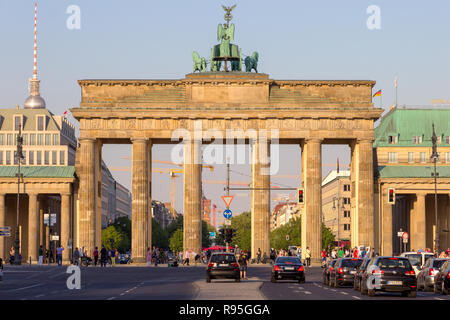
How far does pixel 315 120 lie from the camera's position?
338 ft

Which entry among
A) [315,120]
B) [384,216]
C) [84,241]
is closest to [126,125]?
[84,241]

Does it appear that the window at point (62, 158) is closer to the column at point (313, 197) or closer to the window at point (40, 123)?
the window at point (40, 123)

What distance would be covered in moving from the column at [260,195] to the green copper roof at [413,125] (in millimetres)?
58023

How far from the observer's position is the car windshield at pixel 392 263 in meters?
43.3

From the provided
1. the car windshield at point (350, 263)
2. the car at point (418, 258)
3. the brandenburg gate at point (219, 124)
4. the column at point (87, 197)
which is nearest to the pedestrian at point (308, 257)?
the brandenburg gate at point (219, 124)

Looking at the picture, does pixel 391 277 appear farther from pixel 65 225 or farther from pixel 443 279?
pixel 65 225

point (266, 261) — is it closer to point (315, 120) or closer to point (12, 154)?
point (315, 120)

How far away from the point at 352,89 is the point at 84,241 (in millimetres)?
31204

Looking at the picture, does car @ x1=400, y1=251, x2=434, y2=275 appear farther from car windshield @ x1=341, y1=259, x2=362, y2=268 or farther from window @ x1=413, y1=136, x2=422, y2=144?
window @ x1=413, y1=136, x2=422, y2=144

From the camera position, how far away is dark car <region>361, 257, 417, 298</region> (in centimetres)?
4272

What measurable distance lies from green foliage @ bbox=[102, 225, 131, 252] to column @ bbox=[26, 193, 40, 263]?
2375 inches

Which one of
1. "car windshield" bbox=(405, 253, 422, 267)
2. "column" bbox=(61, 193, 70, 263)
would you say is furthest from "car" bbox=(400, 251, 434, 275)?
"column" bbox=(61, 193, 70, 263)

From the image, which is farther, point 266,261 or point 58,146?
point 58,146

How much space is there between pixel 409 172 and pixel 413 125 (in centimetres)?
4812
